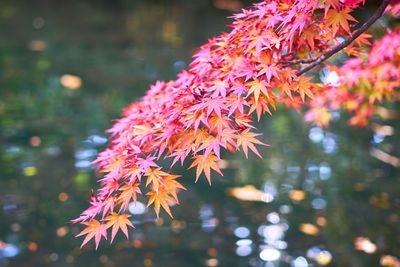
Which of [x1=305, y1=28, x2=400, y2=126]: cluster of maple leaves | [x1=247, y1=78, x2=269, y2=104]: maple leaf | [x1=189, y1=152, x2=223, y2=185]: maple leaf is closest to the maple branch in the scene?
[x1=247, y1=78, x2=269, y2=104]: maple leaf

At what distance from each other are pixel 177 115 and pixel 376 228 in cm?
185

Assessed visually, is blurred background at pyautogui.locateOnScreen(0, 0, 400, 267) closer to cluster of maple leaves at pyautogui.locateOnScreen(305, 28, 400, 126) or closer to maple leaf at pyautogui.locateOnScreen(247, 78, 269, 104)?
cluster of maple leaves at pyautogui.locateOnScreen(305, 28, 400, 126)

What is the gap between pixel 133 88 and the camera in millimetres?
4902

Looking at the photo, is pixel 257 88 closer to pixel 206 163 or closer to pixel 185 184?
pixel 206 163

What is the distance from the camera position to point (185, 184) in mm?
3416

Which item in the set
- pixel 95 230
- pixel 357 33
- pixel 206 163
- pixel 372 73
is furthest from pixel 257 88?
pixel 372 73

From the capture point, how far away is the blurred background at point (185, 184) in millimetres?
2729

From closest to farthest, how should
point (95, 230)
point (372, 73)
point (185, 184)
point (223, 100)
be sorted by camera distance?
point (223, 100) → point (95, 230) → point (372, 73) → point (185, 184)

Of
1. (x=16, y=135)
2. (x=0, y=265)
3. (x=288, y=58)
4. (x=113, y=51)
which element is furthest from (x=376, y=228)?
(x=113, y=51)

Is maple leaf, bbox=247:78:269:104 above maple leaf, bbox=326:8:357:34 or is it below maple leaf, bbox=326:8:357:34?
below

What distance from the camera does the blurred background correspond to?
8.95 feet

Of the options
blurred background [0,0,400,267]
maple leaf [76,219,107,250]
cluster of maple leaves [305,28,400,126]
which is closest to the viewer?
maple leaf [76,219,107,250]

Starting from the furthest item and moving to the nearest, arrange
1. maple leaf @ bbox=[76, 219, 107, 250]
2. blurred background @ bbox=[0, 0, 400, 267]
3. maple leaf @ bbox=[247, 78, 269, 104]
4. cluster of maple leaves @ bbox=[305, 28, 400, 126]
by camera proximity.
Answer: blurred background @ bbox=[0, 0, 400, 267] → cluster of maple leaves @ bbox=[305, 28, 400, 126] → maple leaf @ bbox=[76, 219, 107, 250] → maple leaf @ bbox=[247, 78, 269, 104]

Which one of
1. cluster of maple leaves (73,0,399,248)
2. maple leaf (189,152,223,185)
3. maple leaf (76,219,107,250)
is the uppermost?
cluster of maple leaves (73,0,399,248)
